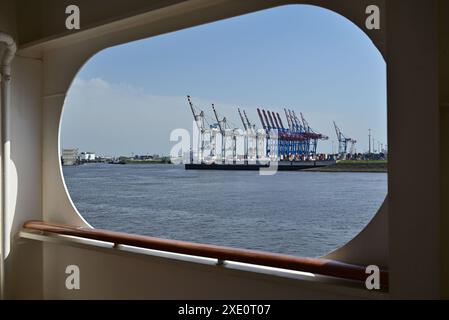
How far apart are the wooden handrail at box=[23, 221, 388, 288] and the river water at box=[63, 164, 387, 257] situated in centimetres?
19

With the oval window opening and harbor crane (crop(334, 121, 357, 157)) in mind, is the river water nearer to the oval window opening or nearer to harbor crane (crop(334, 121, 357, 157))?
the oval window opening

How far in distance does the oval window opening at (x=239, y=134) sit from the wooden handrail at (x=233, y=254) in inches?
8.2

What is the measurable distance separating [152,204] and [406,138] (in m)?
2.08

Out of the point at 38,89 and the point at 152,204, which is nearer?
the point at 152,204

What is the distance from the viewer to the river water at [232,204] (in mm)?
2324

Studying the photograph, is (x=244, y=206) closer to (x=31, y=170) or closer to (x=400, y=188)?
(x=400, y=188)

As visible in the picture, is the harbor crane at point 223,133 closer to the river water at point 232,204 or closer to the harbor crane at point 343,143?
the river water at point 232,204

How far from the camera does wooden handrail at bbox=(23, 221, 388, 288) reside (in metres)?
1.98

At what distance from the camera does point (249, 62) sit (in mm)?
2957

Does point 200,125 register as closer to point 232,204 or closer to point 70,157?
point 232,204

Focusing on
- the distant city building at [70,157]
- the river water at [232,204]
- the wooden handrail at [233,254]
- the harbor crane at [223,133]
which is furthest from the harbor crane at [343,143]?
the distant city building at [70,157]

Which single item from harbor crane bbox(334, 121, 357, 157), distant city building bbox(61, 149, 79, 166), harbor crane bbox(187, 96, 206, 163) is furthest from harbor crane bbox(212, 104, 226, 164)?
distant city building bbox(61, 149, 79, 166)
